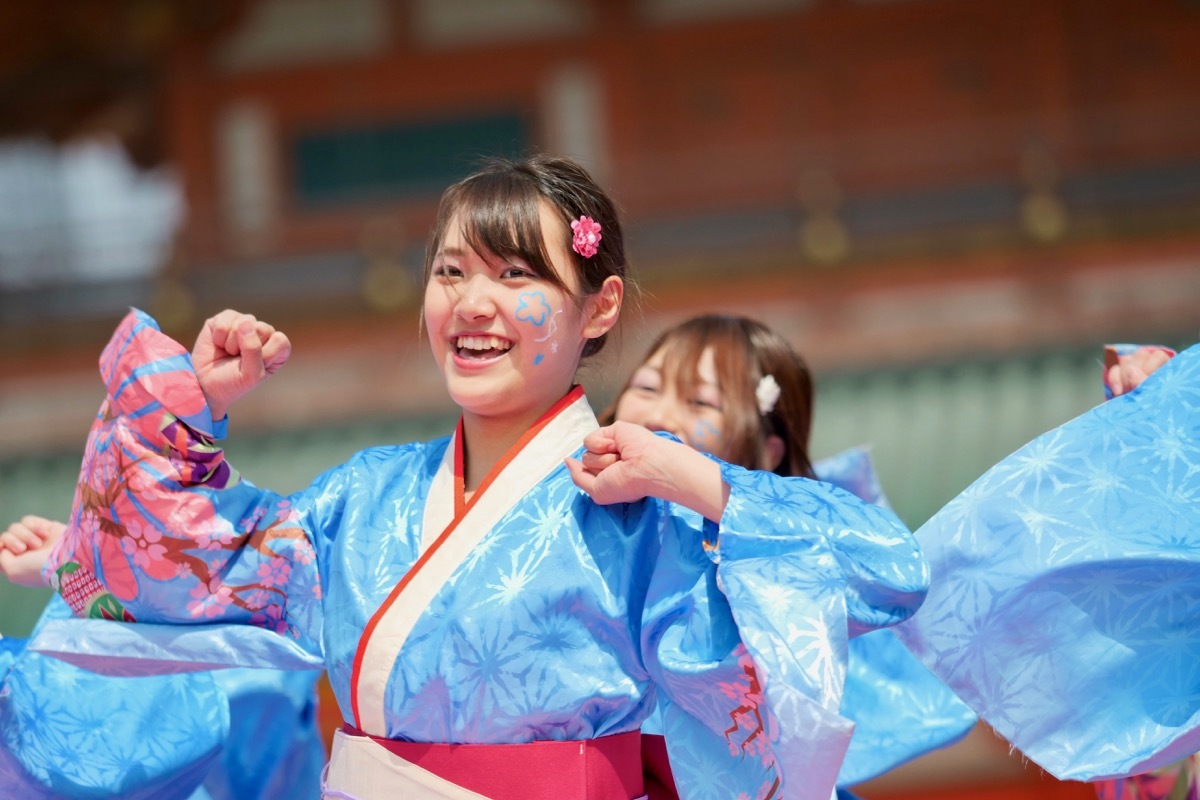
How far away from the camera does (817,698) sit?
146cm

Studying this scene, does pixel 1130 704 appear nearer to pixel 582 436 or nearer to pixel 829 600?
pixel 829 600

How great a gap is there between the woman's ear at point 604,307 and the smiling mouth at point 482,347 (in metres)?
0.13

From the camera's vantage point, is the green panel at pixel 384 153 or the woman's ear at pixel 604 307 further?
the green panel at pixel 384 153

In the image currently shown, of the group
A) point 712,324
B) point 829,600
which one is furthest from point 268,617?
point 712,324

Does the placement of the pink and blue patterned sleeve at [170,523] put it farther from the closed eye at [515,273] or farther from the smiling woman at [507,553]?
the closed eye at [515,273]

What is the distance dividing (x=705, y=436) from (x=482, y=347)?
69 cm

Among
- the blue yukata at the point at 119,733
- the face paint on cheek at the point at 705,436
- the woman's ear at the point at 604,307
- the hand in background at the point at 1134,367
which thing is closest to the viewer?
the woman's ear at the point at 604,307

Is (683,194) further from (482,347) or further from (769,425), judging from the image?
(482,347)

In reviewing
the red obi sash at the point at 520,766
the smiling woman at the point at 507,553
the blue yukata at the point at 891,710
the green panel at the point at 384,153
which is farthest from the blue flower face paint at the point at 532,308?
the green panel at the point at 384,153

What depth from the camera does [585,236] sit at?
5.70 ft

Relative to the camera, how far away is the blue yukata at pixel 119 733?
76.0 inches

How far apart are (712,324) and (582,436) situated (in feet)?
2.32

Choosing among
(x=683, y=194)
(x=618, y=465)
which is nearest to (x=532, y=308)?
(x=618, y=465)

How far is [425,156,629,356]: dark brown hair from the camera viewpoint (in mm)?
1716
